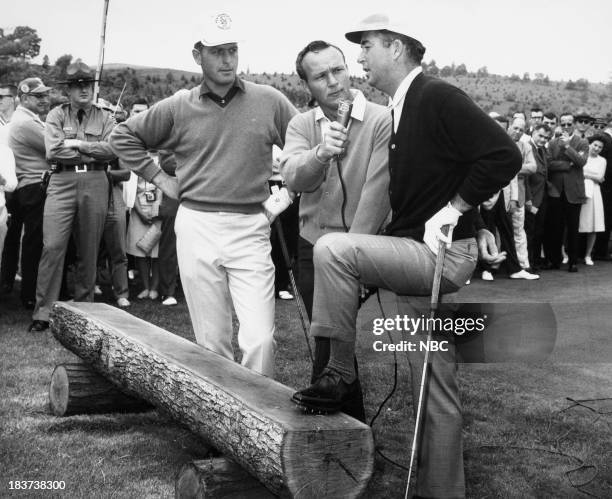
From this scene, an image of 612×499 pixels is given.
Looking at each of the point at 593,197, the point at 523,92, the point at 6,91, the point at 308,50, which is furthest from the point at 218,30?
the point at 523,92

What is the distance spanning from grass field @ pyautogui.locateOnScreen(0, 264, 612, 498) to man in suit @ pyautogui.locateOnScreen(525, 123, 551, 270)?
5.83 m

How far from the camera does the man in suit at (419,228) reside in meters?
3.93

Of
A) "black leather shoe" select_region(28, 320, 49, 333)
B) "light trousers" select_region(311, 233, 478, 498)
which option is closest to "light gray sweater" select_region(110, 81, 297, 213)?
"light trousers" select_region(311, 233, 478, 498)

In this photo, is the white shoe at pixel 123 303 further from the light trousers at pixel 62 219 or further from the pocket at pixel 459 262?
the pocket at pixel 459 262

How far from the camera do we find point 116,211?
388 inches

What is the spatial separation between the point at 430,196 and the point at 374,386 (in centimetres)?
306

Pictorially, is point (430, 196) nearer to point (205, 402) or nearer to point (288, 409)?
point (288, 409)

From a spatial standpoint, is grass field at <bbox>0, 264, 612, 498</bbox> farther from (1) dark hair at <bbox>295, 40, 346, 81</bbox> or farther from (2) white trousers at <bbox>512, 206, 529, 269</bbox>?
(2) white trousers at <bbox>512, 206, 529, 269</bbox>

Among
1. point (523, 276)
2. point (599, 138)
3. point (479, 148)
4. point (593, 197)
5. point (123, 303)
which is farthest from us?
point (599, 138)

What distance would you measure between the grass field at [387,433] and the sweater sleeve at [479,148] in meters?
0.96

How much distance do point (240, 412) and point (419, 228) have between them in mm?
1168

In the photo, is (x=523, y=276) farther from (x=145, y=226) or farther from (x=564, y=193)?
(x=145, y=226)

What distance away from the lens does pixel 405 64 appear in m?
4.27

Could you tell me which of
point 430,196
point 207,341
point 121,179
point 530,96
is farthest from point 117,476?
point 530,96
